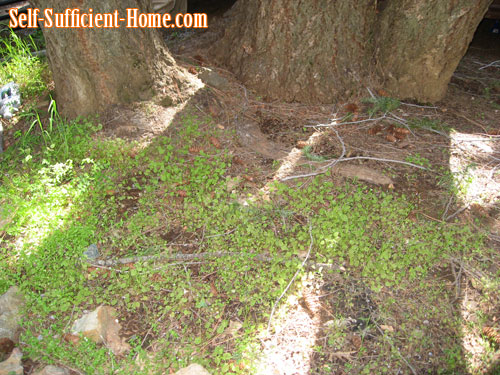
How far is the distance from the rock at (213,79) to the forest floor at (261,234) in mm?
248

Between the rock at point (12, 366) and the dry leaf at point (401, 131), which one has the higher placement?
the dry leaf at point (401, 131)

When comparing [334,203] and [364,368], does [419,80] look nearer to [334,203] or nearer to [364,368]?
[334,203]

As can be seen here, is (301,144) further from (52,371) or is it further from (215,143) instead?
(52,371)

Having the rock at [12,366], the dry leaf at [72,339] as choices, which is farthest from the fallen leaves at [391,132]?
the rock at [12,366]

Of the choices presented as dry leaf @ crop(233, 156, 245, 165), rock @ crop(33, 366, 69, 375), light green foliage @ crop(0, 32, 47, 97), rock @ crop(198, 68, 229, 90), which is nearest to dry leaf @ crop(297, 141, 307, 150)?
dry leaf @ crop(233, 156, 245, 165)

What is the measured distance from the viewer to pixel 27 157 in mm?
3057

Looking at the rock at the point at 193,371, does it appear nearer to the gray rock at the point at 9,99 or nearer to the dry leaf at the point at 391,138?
the dry leaf at the point at 391,138

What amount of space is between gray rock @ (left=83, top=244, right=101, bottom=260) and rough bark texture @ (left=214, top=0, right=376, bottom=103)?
2.38 metres

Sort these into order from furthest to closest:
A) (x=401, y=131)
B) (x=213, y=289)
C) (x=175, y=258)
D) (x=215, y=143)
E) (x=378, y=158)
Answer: (x=401, y=131) → (x=215, y=143) → (x=378, y=158) → (x=175, y=258) → (x=213, y=289)

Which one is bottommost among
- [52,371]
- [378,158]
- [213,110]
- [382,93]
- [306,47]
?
[52,371]

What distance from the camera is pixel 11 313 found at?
2.29 meters

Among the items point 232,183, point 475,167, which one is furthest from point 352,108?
point 232,183

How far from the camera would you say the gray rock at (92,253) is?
2.54 m

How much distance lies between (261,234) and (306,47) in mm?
2101
